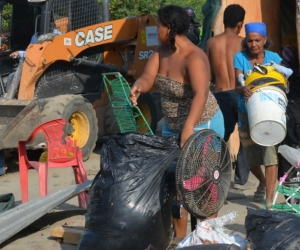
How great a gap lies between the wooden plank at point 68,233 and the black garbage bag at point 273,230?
5.92ft

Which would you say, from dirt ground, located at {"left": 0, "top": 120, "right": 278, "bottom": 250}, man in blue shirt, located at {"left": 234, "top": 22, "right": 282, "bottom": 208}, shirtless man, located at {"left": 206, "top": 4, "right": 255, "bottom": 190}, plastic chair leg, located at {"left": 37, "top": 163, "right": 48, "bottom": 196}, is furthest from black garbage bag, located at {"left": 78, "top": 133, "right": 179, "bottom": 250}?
shirtless man, located at {"left": 206, "top": 4, "right": 255, "bottom": 190}

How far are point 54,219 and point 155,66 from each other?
2143 mm

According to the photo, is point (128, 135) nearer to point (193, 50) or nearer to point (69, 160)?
point (193, 50)

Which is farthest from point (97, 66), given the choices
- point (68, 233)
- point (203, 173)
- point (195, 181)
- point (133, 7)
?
point (133, 7)

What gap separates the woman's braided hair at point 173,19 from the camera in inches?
181

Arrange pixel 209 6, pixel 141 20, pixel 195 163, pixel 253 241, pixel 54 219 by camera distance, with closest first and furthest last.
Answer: pixel 253 241
pixel 195 163
pixel 54 219
pixel 209 6
pixel 141 20

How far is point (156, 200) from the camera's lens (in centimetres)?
430

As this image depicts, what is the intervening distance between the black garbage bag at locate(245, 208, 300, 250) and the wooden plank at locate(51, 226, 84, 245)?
1.80 metres

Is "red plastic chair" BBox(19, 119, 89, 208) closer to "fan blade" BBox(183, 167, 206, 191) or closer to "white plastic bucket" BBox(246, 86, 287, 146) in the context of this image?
"white plastic bucket" BBox(246, 86, 287, 146)

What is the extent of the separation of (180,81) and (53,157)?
208cm

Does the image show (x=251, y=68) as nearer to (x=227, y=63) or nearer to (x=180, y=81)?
(x=227, y=63)

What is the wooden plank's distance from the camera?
5.42 m

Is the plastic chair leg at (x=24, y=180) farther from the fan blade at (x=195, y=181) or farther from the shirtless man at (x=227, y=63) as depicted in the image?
the fan blade at (x=195, y=181)

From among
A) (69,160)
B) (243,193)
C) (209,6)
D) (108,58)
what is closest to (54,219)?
(69,160)
